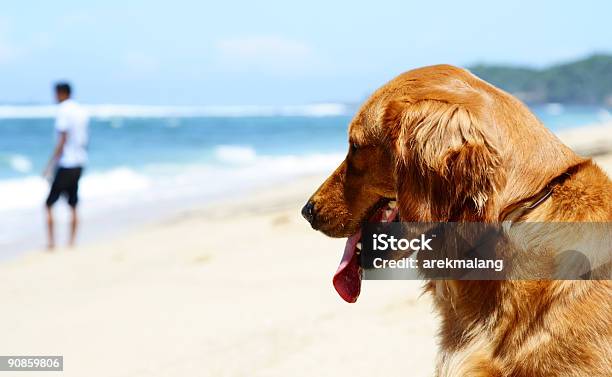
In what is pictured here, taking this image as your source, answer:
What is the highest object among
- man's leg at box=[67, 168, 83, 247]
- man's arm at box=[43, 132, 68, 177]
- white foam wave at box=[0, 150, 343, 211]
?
man's arm at box=[43, 132, 68, 177]

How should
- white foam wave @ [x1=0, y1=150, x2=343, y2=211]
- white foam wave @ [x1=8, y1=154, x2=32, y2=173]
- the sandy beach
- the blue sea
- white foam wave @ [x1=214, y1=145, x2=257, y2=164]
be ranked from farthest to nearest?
1. white foam wave @ [x1=214, y1=145, x2=257, y2=164]
2. white foam wave @ [x1=8, y1=154, x2=32, y2=173]
3. white foam wave @ [x1=0, y1=150, x2=343, y2=211]
4. the blue sea
5. the sandy beach

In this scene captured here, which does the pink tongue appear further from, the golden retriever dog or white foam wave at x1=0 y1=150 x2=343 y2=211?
white foam wave at x1=0 y1=150 x2=343 y2=211

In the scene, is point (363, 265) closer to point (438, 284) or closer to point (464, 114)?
point (438, 284)

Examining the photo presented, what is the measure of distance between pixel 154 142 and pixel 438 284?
34024 mm

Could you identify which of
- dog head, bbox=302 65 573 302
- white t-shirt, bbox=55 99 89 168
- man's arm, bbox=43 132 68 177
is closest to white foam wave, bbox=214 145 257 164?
white t-shirt, bbox=55 99 89 168

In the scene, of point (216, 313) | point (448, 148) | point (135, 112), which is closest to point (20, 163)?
point (216, 313)

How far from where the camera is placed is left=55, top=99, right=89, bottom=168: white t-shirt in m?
10.0

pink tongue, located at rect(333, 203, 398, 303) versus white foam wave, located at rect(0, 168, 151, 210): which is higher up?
pink tongue, located at rect(333, 203, 398, 303)

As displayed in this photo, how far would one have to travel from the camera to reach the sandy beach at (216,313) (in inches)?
172

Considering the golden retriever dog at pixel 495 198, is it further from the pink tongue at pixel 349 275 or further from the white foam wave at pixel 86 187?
the white foam wave at pixel 86 187

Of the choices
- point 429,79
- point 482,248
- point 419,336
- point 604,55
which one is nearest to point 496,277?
point 482,248

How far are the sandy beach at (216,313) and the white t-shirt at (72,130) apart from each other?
1701 millimetres

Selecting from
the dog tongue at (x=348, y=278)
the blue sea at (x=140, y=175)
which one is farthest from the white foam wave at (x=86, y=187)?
the dog tongue at (x=348, y=278)

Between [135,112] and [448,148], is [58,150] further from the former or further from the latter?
[135,112]
